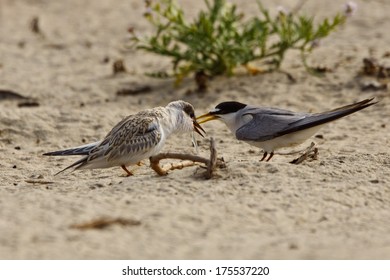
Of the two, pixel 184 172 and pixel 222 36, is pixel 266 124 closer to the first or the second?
pixel 184 172

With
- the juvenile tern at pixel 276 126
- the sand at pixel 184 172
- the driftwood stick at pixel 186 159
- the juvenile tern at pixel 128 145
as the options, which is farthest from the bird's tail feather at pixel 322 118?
the juvenile tern at pixel 128 145

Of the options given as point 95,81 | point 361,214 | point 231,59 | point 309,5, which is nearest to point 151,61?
point 95,81

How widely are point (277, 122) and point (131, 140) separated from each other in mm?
1164

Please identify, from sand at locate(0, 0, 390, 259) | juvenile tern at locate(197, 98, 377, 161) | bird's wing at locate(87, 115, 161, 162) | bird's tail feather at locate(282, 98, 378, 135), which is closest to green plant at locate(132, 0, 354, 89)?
sand at locate(0, 0, 390, 259)

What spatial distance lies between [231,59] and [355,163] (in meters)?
2.99

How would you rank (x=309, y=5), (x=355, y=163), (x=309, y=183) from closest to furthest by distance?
(x=309, y=183), (x=355, y=163), (x=309, y=5)

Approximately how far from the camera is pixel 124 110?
28.4ft

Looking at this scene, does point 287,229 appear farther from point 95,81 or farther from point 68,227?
point 95,81

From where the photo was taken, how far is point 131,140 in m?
6.29

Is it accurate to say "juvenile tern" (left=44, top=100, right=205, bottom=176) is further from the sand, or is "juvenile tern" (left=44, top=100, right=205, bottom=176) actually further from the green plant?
the green plant

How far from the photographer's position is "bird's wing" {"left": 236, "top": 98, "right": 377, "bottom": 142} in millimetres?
6453

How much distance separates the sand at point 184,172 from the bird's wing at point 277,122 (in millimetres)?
A: 231

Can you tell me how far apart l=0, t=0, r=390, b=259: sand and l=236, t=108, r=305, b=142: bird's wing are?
0.22 m

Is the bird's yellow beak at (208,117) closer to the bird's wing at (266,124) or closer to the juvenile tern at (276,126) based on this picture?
the juvenile tern at (276,126)
